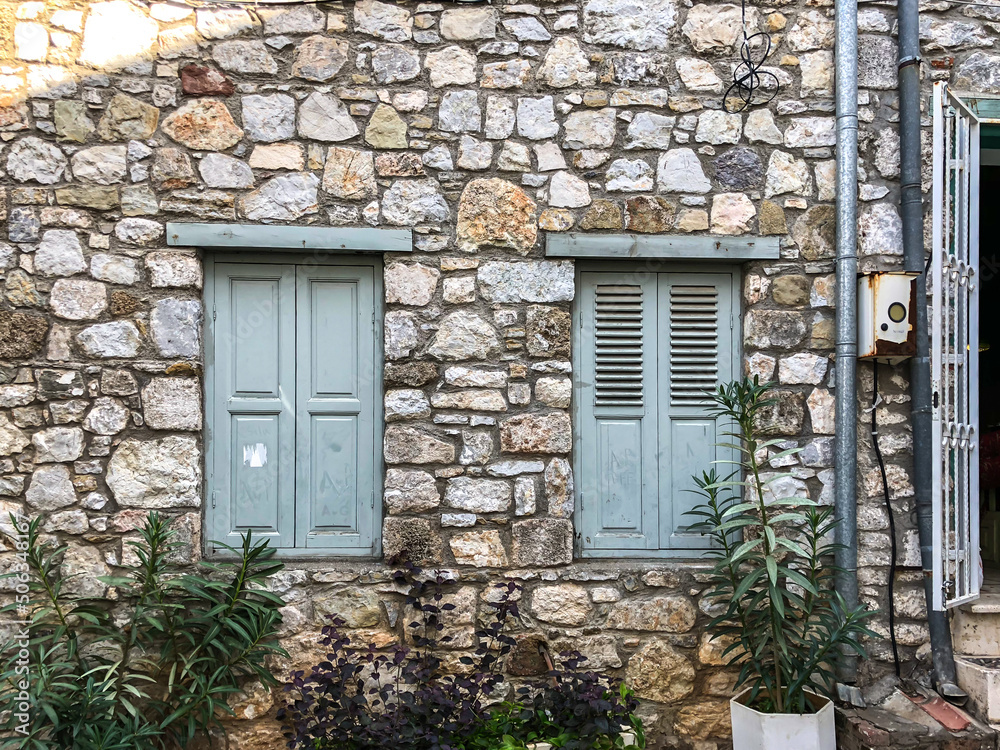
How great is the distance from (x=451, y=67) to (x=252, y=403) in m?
1.90

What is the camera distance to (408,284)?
3.51 m

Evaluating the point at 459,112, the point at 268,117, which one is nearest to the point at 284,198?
the point at 268,117

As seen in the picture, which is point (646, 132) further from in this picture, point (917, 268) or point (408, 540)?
point (408, 540)

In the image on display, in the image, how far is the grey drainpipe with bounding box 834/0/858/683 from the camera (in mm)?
3512

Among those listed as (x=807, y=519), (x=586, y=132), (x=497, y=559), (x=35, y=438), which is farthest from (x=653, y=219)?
(x=35, y=438)

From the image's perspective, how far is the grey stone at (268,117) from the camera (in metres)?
3.49

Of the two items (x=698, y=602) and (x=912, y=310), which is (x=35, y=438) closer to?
(x=698, y=602)

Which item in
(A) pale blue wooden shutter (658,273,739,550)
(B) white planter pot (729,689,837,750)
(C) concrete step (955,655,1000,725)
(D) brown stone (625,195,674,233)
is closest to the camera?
(B) white planter pot (729,689,837,750)

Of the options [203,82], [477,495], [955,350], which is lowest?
[477,495]

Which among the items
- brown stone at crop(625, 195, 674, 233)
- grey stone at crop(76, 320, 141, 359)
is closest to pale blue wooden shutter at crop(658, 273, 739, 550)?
brown stone at crop(625, 195, 674, 233)

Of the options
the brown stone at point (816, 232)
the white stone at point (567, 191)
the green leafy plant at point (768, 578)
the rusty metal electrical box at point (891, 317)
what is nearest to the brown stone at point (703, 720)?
the green leafy plant at point (768, 578)

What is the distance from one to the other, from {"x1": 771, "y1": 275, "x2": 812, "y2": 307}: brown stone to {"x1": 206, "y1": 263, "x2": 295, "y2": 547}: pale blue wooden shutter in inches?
94.9

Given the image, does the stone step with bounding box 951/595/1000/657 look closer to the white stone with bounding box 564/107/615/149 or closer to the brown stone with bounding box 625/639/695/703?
the brown stone with bounding box 625/639/695/703

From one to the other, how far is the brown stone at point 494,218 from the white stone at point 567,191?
0.15 m
